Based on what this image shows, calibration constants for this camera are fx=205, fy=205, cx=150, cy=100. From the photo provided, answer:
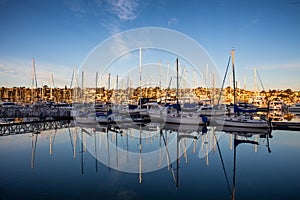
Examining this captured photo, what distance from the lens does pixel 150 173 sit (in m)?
9.10

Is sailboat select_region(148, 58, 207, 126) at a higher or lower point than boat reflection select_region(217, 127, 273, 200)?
higher

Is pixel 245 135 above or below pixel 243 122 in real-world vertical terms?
below

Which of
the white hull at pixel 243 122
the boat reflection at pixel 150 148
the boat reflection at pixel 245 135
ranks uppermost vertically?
the white hull at pixel 243 122

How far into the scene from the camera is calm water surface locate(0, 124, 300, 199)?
6.88 m

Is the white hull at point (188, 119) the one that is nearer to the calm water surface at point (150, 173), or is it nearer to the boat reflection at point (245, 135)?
the boat reflection at point (245, 135)

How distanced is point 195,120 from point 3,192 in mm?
18320

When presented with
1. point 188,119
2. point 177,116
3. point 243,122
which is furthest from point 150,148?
point 243,122

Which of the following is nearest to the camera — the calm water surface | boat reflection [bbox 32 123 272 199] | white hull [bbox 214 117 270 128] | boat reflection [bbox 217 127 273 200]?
the calm water surface

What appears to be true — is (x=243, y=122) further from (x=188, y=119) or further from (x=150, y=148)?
(x=150, y=148)

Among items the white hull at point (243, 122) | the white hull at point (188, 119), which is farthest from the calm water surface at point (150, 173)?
the white hull at point (188, 119)

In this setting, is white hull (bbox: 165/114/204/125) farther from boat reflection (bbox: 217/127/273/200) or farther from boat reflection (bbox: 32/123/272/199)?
boat reflection (bbox: 217/127/273/200)

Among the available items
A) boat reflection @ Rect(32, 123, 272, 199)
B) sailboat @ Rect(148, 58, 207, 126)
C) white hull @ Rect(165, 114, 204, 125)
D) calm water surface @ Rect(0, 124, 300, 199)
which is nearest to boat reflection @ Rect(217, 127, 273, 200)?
boat reflection @ Rect(32, 123, 272, 199)

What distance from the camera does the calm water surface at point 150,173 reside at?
6875 millimetres

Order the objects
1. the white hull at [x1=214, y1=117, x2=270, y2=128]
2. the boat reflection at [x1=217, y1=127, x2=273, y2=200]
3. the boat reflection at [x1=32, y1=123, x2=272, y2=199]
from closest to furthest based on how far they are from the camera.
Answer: the boat reflection at [x1=32, y1=123, x2=272, y2=199] < the boat reflection at [x1=217, y1=127, x2=273, y2=200] < the white hull at [x1=214, y1=117, x2=270, y2=128]
